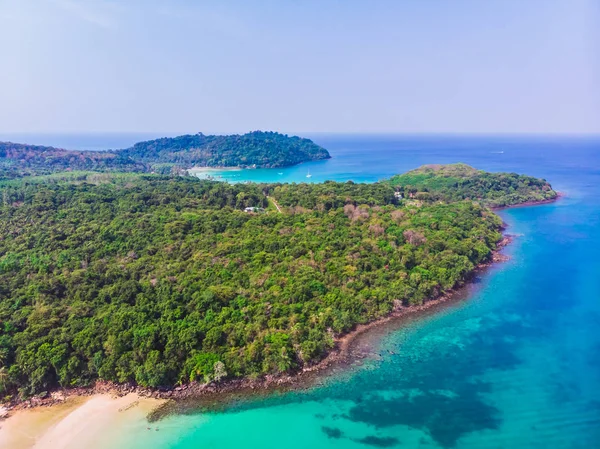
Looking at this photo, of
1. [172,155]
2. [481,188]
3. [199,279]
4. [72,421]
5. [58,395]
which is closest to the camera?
[72,421]

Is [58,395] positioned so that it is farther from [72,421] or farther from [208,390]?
[208,390]

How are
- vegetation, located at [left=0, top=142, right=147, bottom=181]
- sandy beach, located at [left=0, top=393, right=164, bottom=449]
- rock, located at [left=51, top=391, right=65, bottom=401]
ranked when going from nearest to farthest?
sandy beach, located at [left=0, top=393, right=164, bottom=449] < rock, located at [left=51, top=391, right=65, bottom=401] < vegetation, located at [left=0, top=142, right=147, bottom=181]

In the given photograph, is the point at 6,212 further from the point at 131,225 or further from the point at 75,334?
the point at 75,334

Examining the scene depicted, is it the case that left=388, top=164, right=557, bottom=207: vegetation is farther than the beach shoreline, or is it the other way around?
left=388, top=164, right=557, bottom=207: vegetation

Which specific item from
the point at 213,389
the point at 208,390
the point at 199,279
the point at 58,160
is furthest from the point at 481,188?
the point at 58,160

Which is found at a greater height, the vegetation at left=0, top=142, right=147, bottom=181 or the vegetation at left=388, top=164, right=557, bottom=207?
the vegetation at left=0, top=142, right=147, bottom=181

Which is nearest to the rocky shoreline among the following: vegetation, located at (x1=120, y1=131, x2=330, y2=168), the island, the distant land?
the island

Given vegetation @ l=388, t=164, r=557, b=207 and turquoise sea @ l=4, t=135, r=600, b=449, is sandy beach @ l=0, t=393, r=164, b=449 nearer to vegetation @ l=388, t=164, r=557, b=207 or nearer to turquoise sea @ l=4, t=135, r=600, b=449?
turquoise sea @ l=4, t=135, r=600, b=449
